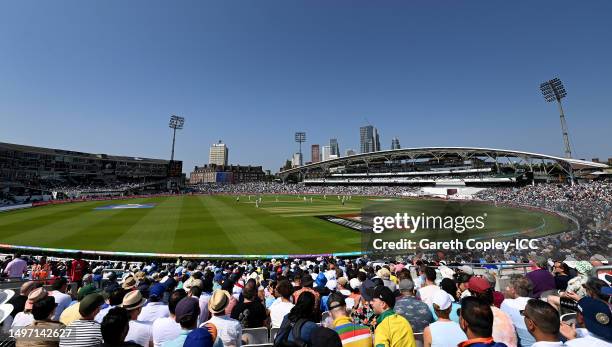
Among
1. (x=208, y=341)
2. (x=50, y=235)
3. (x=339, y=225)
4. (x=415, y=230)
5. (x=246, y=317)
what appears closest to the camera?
(x=208, y=341)

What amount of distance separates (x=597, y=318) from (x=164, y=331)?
5271mm

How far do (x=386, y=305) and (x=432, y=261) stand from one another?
9481mm

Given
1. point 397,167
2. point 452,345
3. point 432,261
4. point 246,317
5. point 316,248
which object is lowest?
point 316,248

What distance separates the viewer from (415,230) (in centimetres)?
1117

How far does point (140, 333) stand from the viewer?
3699mm

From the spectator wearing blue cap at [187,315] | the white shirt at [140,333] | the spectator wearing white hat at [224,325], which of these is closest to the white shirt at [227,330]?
the spectator wearing white hat at [224,325]

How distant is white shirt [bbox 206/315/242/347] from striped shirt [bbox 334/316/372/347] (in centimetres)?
139

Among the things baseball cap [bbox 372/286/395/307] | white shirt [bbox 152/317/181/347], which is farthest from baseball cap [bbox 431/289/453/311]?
white shirt [bbox 152/317/181/347]

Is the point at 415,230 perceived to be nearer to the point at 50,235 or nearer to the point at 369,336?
the point at 369,336

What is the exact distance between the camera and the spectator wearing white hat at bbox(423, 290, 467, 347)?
306 centimetres

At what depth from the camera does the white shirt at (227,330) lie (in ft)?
11.5

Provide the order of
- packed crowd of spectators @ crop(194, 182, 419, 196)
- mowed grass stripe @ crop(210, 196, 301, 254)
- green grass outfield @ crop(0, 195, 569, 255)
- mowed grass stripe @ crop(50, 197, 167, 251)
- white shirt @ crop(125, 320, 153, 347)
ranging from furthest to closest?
packed crowd of spectators @ crop(194, 182, 419, 196) → mowed grass stripe @ crop(50, 197, 167, 251) → mowed grass stripe @ crop(210, 196, 301, 254) → green grass outfield @ crop(0, 195, 569, 255) → white shirt @ crop(125, 320, 153, 347)

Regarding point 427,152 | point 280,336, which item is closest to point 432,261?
point 280,336

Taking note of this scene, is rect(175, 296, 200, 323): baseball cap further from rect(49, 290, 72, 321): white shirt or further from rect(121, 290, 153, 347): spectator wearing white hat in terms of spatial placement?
rect(49, 290, 72, 321): white shirt
